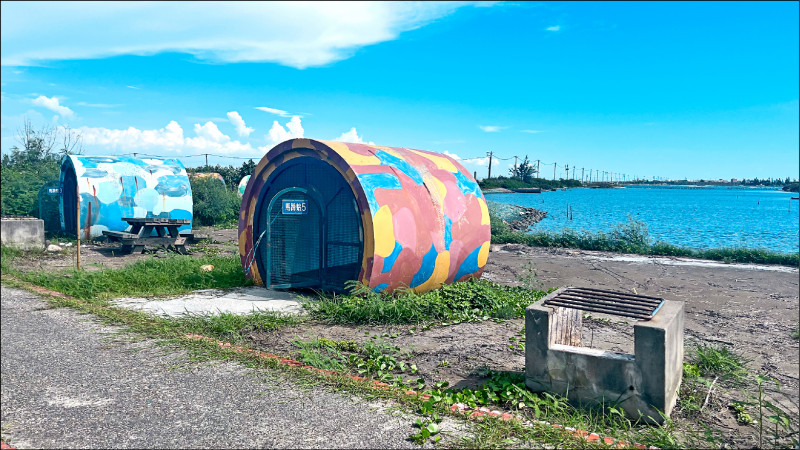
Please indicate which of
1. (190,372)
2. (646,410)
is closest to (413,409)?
(646,410)

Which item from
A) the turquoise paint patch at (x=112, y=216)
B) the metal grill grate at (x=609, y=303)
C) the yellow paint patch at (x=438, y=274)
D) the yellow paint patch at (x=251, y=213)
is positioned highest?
the yellow paint patch at (x=251, y=213)

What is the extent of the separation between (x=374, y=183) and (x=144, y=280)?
14.5 feet

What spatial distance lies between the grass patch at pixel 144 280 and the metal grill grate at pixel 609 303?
239 inches

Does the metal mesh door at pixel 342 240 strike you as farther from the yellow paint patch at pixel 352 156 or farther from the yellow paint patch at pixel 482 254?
the yellow paint patch at pixel 482 254

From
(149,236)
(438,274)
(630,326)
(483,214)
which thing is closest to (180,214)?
(149,236)

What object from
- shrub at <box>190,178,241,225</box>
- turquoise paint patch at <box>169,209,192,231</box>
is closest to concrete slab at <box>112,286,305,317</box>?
turquoise paint patch at <box>169,209,192,231</box>

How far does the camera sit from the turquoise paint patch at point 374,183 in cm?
766

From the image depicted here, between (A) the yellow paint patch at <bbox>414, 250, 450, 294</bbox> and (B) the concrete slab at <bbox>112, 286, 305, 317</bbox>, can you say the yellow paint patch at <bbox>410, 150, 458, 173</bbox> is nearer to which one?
(A) the yellow paint patch at <bbox>414, 250, 450, 294</bbox>

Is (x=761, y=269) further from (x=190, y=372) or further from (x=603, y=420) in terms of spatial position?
(x=190, y=372)

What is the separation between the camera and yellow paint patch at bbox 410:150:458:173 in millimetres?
9680

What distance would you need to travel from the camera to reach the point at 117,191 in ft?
52.9

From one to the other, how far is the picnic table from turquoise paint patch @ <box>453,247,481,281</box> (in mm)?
8117

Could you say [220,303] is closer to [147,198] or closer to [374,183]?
[374,183]

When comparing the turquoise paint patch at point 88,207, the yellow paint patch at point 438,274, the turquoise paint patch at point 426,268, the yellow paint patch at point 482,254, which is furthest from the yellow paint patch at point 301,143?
the turquoise paint patch at point 88,207
